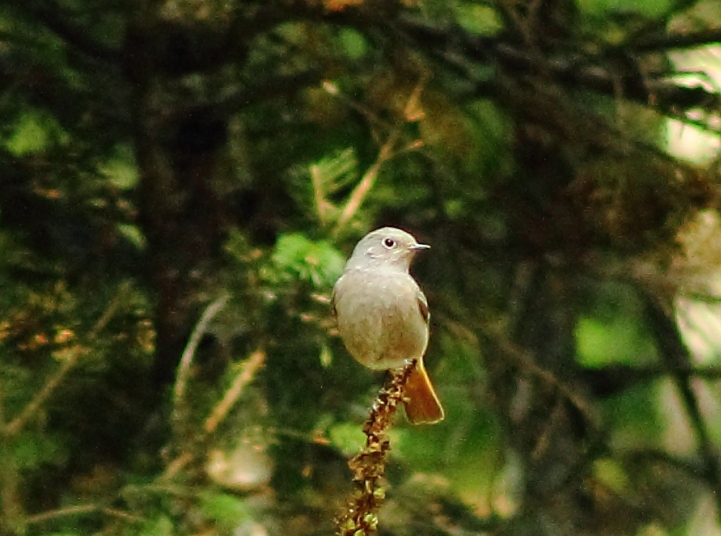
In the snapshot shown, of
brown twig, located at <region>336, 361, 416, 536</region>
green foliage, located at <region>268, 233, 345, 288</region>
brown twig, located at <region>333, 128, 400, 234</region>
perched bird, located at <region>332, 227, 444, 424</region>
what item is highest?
brown twig, located at <region>333, 128, 400, 234</region>

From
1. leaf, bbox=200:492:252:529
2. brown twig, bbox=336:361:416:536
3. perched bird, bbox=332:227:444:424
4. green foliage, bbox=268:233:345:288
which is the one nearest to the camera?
brown twig, bbox=336:361:416:536

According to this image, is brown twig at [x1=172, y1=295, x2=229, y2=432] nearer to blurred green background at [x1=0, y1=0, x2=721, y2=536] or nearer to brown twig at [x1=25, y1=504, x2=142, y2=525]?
blurred green background at [x1=0, y1=0, x2=721, y2=536]

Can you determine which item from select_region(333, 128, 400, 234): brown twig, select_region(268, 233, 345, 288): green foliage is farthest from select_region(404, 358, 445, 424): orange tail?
select_region(333, 128, 400, 234): brown twig

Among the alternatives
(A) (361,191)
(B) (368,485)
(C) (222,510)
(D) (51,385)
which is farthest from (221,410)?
(B) (368,485)

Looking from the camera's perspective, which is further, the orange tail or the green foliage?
the green foliage

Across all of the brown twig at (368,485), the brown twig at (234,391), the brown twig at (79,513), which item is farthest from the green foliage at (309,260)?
the brown twig at (368,485)

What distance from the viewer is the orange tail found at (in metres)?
0.93

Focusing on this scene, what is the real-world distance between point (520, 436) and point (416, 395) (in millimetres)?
1060

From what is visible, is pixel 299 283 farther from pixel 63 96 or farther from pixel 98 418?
pixel 63 96

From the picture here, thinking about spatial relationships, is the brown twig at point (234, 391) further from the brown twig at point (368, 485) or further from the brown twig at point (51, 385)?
the brown twig at point (368, 485)

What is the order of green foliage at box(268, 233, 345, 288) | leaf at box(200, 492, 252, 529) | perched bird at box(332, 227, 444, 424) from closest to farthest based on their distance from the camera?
1. perched bird at box(332, 227, 444, 424)
2. green foliage at box(268, 233, 345, 288)
3. leaf at box(200, 492, 252, 529)

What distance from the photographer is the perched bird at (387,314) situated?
→ 88 cm

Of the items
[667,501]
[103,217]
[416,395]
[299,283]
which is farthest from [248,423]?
[667,501]

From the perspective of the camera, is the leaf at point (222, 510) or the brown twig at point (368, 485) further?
the leaf at point (222, 510)
